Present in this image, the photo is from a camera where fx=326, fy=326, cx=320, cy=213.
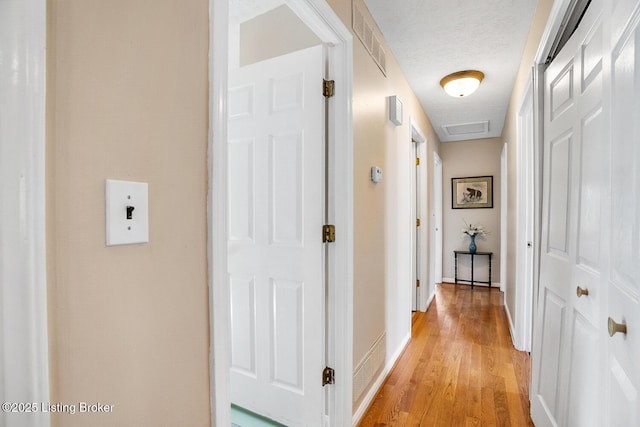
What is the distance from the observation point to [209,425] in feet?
2.78

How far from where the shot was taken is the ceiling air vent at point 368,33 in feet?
5.89

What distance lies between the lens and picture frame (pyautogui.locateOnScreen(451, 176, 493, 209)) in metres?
5.14

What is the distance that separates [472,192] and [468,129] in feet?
3.62

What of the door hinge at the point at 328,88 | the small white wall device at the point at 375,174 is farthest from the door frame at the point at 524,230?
the door hinge at the point at 328,88

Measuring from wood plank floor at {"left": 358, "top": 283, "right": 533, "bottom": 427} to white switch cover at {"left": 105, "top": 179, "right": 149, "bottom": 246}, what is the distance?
171cm

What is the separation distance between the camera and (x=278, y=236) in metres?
1.73

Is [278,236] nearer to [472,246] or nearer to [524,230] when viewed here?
[524,230]

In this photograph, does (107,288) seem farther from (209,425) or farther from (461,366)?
(461,366)

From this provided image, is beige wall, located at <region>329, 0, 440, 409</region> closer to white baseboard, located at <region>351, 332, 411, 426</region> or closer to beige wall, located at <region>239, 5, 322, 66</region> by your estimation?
white baseboard, located at <region>351, 332, 411, 426</region>

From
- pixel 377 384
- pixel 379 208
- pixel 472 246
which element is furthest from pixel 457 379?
pixel 472 246

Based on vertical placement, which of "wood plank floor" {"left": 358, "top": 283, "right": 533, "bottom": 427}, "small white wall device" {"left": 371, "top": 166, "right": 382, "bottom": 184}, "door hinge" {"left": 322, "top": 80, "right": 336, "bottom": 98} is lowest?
"wood plank floor" {"left": 358, "top": 283, "right": 533, "bottom": 427}

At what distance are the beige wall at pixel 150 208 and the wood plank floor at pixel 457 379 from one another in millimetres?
1480

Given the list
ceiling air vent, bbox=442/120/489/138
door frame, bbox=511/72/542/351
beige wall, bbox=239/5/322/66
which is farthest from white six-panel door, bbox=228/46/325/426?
ceiling air vent, bbox=442/120/489/138

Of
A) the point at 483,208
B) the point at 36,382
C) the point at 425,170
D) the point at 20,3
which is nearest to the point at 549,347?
the point at 36,382
